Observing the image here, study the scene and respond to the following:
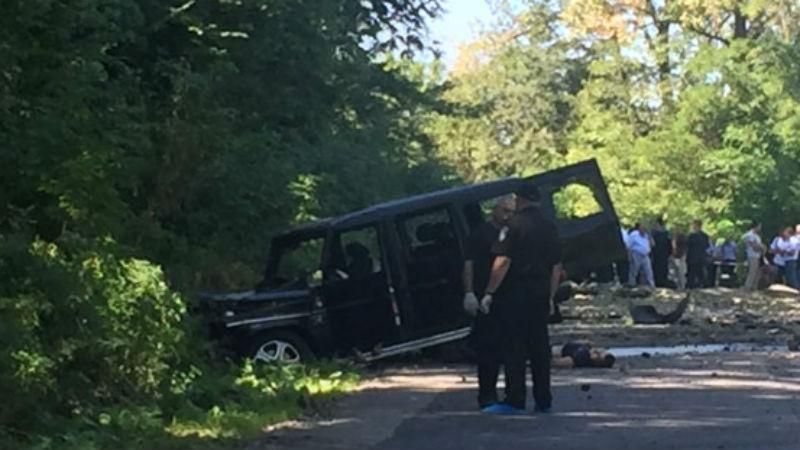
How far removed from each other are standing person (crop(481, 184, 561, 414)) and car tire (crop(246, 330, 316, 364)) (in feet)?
16.3

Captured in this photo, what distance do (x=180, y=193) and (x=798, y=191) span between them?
3464cm

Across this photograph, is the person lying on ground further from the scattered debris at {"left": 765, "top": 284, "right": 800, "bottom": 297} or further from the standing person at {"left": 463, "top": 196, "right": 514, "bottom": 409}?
the scattered debris at {"left": 765, "top": 284, "right": 800, "bottom": 297}

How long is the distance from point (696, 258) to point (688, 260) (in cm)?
19

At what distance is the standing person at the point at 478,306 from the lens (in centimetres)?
1488

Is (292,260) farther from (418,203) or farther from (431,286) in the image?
(431,286)

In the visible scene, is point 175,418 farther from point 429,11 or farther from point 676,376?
point 429,11

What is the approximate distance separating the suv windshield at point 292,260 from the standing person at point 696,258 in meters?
21.4

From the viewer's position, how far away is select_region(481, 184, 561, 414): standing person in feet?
48.0

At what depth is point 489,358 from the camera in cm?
1489

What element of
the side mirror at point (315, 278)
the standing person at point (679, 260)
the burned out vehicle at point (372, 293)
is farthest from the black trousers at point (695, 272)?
the side mirror at point (315, 278)

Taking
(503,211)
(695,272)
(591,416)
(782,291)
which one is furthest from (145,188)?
(695,272)

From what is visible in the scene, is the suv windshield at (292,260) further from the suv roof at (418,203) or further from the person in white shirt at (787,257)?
the person in white shirt at (787,257)

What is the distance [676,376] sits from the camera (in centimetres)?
1805

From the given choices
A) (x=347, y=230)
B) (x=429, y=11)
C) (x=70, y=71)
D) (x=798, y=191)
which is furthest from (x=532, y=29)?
(x=70, y=71)
